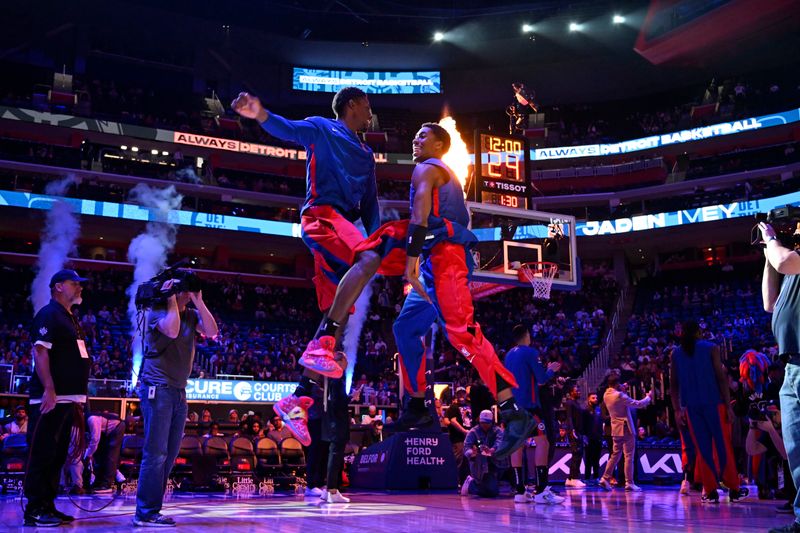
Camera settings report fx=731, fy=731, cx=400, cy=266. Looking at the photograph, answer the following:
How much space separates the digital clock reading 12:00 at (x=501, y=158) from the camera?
46.5 feet

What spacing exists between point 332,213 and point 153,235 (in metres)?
30.1

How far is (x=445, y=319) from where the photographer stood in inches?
183

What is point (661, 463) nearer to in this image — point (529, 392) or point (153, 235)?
point (529, 392)

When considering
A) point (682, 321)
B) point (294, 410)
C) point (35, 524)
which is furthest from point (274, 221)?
point (294, 410)

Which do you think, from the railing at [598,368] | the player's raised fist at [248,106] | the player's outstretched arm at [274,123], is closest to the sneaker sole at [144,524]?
the player's outstretched arm at [274,123]

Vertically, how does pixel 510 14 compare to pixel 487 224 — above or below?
above

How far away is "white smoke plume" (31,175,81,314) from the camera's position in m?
29.6

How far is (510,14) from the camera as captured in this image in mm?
33438

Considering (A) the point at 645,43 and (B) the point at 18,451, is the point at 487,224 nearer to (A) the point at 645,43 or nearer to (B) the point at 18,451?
(B) the point at 18,451

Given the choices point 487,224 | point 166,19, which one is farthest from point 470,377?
point 166,19

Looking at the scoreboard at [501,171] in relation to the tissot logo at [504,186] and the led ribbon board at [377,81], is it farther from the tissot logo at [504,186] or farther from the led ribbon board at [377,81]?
the led ribbon board at [377,81]

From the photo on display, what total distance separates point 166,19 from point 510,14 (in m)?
15.9

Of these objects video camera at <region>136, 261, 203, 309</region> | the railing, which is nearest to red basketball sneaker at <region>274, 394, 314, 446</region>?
video camera at <region>136, 261, 203, 309</region>

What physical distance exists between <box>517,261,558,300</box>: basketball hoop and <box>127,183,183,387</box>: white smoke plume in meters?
22.3
